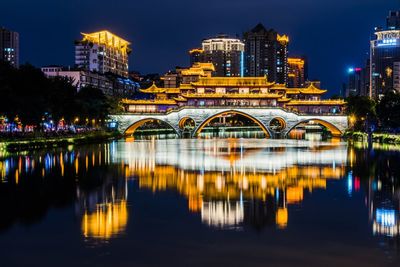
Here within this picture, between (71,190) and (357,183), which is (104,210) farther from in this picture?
(357,183)

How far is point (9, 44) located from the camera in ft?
580

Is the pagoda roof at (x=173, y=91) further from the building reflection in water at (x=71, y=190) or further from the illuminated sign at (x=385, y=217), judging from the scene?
the illuminated sign at (x=385, y=217)

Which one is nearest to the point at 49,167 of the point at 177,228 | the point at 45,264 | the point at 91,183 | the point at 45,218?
the point at 91,183

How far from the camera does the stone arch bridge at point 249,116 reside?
8675cm

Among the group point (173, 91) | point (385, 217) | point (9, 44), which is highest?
point (9, 44)

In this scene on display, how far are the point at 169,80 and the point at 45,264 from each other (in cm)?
15472

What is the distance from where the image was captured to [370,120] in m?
93.6

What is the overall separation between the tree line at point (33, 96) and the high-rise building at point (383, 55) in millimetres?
121557

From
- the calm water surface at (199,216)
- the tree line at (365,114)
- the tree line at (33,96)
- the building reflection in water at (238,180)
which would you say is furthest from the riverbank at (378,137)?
the tree line at (33,96)

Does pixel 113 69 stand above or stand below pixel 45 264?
above

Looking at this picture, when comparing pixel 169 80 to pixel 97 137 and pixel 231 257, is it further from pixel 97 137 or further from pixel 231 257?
pixel 231 257

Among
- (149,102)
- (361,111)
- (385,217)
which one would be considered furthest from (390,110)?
(385,217)

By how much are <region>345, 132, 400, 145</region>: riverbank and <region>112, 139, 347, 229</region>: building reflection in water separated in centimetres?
2003

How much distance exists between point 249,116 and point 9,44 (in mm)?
108957
